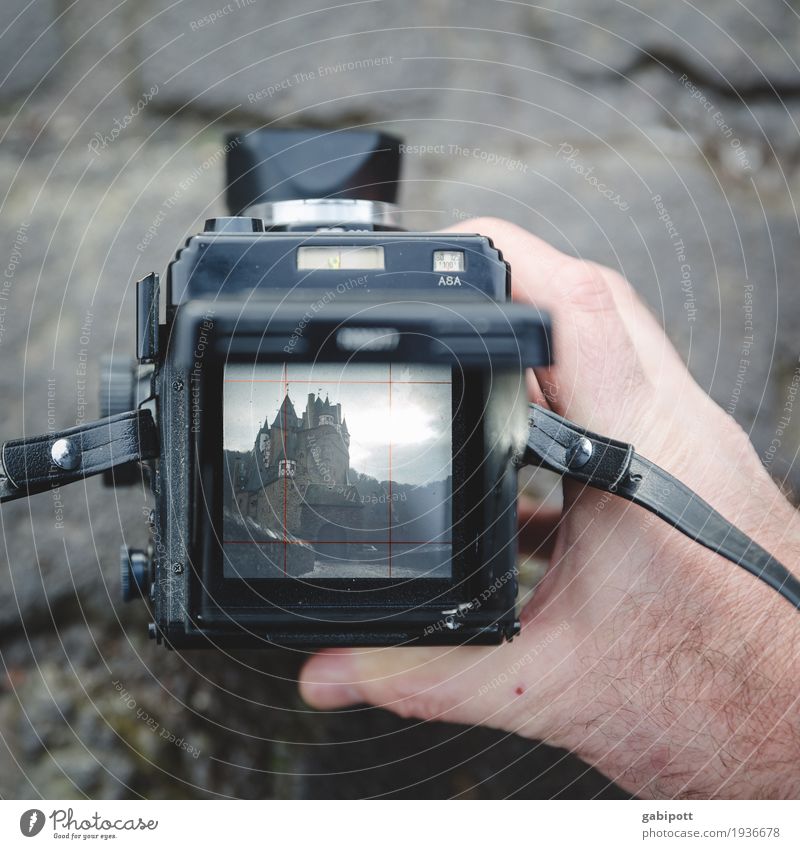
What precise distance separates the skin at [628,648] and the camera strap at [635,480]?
0.17 ft

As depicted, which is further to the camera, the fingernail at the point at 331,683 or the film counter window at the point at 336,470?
the fingernail at the point at 331,683

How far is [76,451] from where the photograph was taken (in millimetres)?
468

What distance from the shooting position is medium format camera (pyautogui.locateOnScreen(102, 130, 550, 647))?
43 cm

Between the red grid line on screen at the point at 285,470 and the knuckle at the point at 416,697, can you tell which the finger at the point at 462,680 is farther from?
the red grid line on screen at the point at 285,470

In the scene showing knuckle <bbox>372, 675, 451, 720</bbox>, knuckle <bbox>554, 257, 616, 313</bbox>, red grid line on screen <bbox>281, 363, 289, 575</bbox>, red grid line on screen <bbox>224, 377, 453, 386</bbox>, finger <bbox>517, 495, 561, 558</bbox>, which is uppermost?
knuckle <bbox>554, 257, 616, 313</bbox>

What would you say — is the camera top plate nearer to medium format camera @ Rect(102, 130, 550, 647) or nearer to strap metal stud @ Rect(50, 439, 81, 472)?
medium format camera @ Rect(102, 130, 550, 647)

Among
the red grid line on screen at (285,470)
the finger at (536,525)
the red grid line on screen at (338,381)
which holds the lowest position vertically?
the finger at (536,525)

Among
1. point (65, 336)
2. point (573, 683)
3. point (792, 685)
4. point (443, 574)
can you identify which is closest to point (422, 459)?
point (443, 574)

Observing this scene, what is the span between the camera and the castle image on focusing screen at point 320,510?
448mm

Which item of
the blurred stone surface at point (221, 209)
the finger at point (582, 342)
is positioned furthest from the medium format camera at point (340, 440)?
the blurred stone surface at point (221, 209)

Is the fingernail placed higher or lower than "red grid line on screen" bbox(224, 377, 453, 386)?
lower

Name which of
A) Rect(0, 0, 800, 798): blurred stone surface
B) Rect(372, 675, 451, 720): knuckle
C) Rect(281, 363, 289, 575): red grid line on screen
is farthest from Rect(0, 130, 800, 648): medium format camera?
Rect(0, 0, 800, 798): blurred stone surface

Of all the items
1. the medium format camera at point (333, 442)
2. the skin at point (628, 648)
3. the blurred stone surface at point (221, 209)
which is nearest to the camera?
the medium format camera at point (333, 442)

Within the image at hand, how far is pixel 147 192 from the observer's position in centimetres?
75
